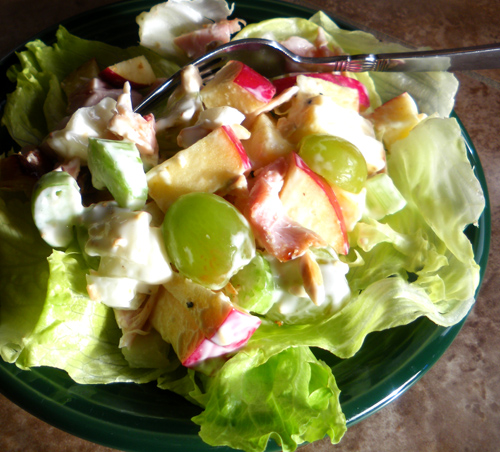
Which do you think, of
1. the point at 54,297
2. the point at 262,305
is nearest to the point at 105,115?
the point at 54,297

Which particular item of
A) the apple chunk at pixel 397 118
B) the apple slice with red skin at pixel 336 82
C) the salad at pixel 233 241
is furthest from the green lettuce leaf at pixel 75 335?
the apple chunk at pixel 397 118

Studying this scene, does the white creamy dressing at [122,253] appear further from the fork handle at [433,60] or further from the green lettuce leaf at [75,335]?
the fork handle at [433,60]

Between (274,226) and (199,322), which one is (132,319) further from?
(274,226)

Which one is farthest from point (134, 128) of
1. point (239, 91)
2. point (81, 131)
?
point (239, 91)

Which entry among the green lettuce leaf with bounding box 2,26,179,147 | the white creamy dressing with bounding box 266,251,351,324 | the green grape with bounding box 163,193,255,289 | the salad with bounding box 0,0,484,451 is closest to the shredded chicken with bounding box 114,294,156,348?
the salad with bounding box 0,0,484,451

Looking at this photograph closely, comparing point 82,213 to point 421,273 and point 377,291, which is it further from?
point 421,273

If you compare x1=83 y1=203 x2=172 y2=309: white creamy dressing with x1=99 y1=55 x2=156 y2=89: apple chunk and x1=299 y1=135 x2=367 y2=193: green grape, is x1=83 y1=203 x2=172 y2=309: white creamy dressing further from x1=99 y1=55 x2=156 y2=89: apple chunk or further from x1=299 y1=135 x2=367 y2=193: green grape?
x1=99 y1=55 x2=156 y2=89: apple chunk
